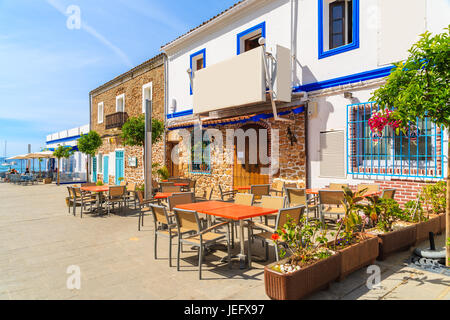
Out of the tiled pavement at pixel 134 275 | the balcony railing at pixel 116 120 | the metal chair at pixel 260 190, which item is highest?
the balcony railing at pixel 116 120

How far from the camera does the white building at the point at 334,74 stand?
6.37m

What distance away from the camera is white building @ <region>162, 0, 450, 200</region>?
6367 mm

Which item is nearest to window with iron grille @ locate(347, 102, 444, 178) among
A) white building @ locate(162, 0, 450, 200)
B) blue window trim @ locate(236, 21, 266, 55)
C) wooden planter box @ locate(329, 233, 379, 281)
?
white building @ locate(162, 0, 450, 200)

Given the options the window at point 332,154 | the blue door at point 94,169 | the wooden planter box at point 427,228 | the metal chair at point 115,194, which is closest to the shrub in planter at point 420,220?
the wooden planter box at point 427,228

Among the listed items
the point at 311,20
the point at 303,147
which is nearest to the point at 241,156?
the point at 303,147

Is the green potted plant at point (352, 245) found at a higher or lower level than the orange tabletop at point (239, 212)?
lower

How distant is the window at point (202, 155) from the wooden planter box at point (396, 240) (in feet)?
26.3

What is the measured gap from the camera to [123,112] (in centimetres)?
1691

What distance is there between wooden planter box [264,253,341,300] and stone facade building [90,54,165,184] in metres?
11.7

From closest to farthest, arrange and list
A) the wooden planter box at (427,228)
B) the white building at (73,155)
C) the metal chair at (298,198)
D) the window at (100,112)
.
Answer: the wooden planter box at (427,228)
the metal chair at (298,198)
the window at (100,112)
the white building at (73,155)

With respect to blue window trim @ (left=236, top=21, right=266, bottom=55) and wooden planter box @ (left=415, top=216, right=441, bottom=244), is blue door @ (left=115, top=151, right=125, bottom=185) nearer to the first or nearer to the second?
blue window trim @ (left=236, top=21, right=266, bottom=55)

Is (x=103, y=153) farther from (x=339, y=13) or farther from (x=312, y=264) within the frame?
(x=312, y=264)

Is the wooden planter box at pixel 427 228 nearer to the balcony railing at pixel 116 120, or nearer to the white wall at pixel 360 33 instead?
the white wall at pixel 360 33

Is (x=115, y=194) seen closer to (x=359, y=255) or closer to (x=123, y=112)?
(x=359, y=255)
